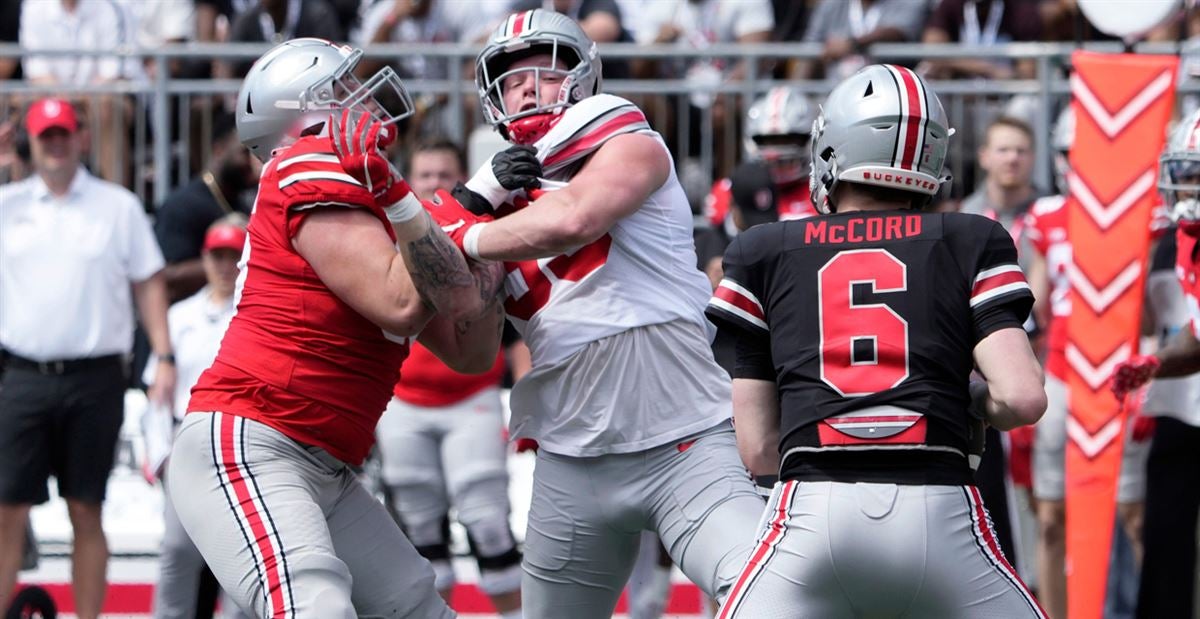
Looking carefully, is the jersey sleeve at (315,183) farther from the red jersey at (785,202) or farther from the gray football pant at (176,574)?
the red jersey at (785,202)

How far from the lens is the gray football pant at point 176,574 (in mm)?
6785

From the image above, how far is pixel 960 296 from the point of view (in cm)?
372

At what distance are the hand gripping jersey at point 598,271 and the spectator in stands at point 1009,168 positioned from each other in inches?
158

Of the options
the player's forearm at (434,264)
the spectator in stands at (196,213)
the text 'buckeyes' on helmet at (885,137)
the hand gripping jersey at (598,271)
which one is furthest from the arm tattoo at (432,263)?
the spectator in stands at (196,213)

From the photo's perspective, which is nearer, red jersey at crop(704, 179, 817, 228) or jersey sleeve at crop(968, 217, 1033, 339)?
jersey sleeve at crop(968, 217, 1033, 339)

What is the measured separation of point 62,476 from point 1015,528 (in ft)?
13.5

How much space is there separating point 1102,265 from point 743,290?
3.83m

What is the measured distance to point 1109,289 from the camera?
7.27m

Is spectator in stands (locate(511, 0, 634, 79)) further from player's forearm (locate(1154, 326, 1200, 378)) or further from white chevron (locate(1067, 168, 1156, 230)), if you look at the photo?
player's forearm (locate(1154, 326, 1200, 378))

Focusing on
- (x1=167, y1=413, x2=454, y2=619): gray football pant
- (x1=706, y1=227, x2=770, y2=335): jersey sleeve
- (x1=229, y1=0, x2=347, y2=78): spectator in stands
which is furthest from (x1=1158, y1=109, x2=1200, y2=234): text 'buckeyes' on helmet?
(x1=229, y1=0, x2=347, y2=78): spectator in stands

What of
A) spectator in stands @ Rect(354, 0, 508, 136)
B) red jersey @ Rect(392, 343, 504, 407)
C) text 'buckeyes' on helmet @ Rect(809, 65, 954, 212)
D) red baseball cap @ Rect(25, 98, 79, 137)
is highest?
spectator in stands @ Rect(354, 0, 508, 136)

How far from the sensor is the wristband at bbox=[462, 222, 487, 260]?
14.7 feet

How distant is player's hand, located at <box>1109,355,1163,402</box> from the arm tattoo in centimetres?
296

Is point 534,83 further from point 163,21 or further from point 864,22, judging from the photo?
point 163,21
